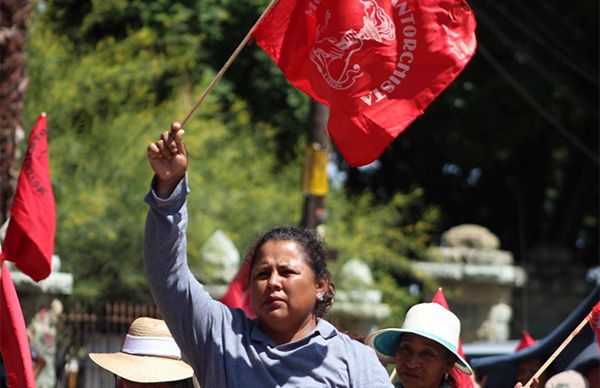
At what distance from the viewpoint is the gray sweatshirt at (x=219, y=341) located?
3.77 metres

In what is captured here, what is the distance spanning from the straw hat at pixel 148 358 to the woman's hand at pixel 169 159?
61.8 inches

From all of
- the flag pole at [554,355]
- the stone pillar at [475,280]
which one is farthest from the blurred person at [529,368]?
the stone pillar at [475,280]

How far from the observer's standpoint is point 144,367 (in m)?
5.25

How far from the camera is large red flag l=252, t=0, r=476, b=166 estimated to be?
17.2 ft

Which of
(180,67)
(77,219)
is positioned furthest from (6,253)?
(180,67)

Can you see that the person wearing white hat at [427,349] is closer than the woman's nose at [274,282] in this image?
No

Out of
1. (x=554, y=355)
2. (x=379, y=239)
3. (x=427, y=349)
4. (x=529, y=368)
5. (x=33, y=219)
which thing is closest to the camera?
(x=554, y=355)

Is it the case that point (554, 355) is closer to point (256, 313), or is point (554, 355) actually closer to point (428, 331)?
point (428, 331)

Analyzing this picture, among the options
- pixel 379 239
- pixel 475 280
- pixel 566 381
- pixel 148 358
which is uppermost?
pixel 148 358

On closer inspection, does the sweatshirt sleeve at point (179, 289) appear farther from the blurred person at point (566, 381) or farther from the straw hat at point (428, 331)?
the blurred person at point (566, 381)

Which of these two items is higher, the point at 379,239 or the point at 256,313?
the point at 256,313

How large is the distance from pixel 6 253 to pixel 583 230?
1929 cm

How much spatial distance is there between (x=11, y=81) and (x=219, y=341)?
257 inches

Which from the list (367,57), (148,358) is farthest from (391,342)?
(367,57)
